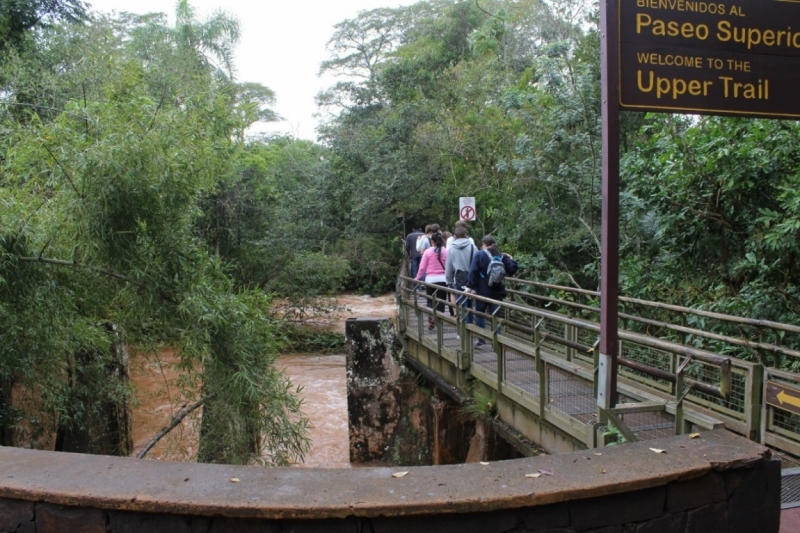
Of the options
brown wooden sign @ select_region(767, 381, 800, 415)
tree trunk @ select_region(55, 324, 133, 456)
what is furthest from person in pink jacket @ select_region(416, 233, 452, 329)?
brown wooden sign @ select_region(767, 381, 800, 415)

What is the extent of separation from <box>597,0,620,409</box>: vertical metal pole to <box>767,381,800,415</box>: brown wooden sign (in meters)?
1.88


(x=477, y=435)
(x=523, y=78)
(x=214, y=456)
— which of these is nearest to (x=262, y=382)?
(x=214, y=456)

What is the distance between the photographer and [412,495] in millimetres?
2102

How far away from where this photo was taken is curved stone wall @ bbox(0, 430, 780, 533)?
2.07 meters

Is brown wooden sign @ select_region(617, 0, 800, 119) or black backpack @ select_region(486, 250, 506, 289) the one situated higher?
brown wooden sign @ select_region(617, 0, 800, 119)

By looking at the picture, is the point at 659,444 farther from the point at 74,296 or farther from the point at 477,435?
the point at 477,435

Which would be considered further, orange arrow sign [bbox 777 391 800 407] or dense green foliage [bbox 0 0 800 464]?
dense green foliage [bbox 0 0 800 464]

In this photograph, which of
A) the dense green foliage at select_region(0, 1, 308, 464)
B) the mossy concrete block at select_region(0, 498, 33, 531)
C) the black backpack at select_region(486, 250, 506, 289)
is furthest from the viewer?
the black backpack at select_region(486, 250, 506, 289)

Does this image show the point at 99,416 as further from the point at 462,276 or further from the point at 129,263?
the point at 462,276

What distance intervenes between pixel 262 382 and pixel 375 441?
17.4 feet

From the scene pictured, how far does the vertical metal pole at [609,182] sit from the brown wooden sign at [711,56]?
6 cm

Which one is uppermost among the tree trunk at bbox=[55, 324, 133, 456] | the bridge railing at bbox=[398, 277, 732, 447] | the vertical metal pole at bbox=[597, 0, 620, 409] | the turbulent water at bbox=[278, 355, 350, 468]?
the vertical metal pole at bbox=[597, 0, 620, 409]

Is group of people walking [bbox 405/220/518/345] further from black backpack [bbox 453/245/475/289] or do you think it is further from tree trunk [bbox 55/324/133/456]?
tree trunk [bbox 55/324/133/456]

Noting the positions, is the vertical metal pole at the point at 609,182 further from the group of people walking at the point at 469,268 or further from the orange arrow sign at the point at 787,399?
the group of people walking at the point at 469,268
